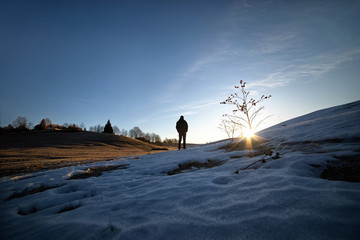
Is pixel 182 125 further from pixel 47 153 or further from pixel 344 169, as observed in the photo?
pixel 47 153

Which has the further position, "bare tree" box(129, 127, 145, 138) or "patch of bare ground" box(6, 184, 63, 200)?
"bare tree" box(129, 127, 145, 138)

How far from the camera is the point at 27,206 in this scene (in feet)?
7.12

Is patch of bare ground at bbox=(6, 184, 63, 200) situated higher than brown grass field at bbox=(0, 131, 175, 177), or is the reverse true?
brown grass field at bbox=(0, 131, 175, 177)

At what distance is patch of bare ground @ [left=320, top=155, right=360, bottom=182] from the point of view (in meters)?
1.61

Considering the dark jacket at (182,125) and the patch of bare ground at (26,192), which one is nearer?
the patch of bare ground at (26,192)

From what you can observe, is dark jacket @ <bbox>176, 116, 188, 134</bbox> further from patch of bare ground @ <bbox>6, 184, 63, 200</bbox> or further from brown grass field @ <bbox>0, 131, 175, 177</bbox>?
patch of bare ground @ <bbox>6, 184, 63, 200</bbox>

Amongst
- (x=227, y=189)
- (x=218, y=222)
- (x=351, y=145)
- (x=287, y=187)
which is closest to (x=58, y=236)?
(x=218, y=222)

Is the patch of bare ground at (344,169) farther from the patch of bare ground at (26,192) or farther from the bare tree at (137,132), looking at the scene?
the bare tree at (137,132)

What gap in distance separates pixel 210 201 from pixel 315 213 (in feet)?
2.80

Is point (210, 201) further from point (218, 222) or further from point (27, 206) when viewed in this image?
point (27, 206)

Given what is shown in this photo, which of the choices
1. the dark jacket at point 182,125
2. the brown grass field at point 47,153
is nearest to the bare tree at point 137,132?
the brown grass field at point 47,153

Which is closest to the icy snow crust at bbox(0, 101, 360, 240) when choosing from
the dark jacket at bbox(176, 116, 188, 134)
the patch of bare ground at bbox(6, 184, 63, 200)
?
the patch of bare ground at bbox(6, 184, 63, 200)

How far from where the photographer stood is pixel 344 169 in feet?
5.89

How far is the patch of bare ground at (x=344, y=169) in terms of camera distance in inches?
63.3
